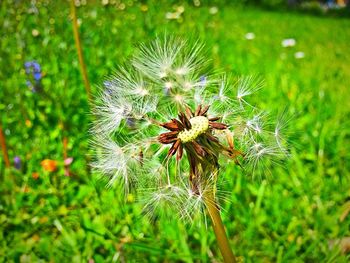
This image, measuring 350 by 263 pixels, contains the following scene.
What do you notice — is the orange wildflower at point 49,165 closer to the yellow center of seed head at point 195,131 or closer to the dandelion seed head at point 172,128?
the dandelion seed head at point 172,128

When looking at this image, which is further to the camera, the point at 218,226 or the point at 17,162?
the point at 17,162

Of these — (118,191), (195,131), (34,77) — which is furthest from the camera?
→ (34,77)

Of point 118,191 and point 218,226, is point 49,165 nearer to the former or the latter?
point 118,191

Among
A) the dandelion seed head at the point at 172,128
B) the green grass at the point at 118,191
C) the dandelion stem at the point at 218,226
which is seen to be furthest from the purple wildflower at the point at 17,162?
the dandelion stem at the point at 218,226

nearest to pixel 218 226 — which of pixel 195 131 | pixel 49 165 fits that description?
pixel 195 131

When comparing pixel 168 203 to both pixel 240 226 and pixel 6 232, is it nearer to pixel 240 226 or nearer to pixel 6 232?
pixel 240 226

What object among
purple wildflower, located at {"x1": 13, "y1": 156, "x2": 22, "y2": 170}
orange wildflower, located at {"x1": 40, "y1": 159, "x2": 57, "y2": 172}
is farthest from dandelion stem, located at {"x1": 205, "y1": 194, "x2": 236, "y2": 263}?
purple wildflower, located at {"x1": 13, "y1": 156, "x2": 22, "y2": 170}

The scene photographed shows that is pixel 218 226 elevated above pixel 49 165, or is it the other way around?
pixel 218 226
